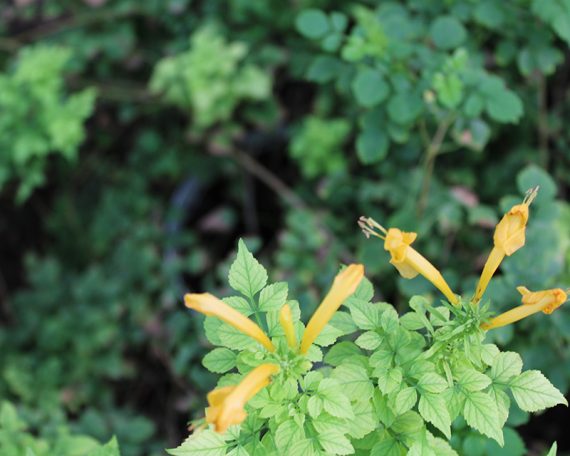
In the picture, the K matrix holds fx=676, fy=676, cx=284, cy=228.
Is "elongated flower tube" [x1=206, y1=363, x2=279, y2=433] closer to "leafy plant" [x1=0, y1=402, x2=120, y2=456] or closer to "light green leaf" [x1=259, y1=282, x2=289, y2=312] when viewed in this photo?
"light green leaf" [x1=259, y1=282, x2=289, y2=312]

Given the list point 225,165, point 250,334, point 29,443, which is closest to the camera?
point 250,334

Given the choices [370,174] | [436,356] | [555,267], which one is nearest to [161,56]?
[370,174]

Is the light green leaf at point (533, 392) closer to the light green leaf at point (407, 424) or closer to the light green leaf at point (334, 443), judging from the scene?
the light green leaf at point (407, 424)

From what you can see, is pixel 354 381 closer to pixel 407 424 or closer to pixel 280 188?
pixel 407 424

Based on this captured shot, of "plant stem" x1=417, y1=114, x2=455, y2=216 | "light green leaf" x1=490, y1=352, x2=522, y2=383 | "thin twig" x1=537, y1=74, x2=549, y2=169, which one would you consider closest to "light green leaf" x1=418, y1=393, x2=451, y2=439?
"light green leaf" x1=490, y1=352, x2=522, y2=383

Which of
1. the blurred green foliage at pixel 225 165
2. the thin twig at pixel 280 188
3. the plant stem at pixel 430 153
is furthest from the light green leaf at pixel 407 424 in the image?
the thin twig at pixel 280 188

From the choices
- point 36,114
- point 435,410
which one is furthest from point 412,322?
point 36,114
